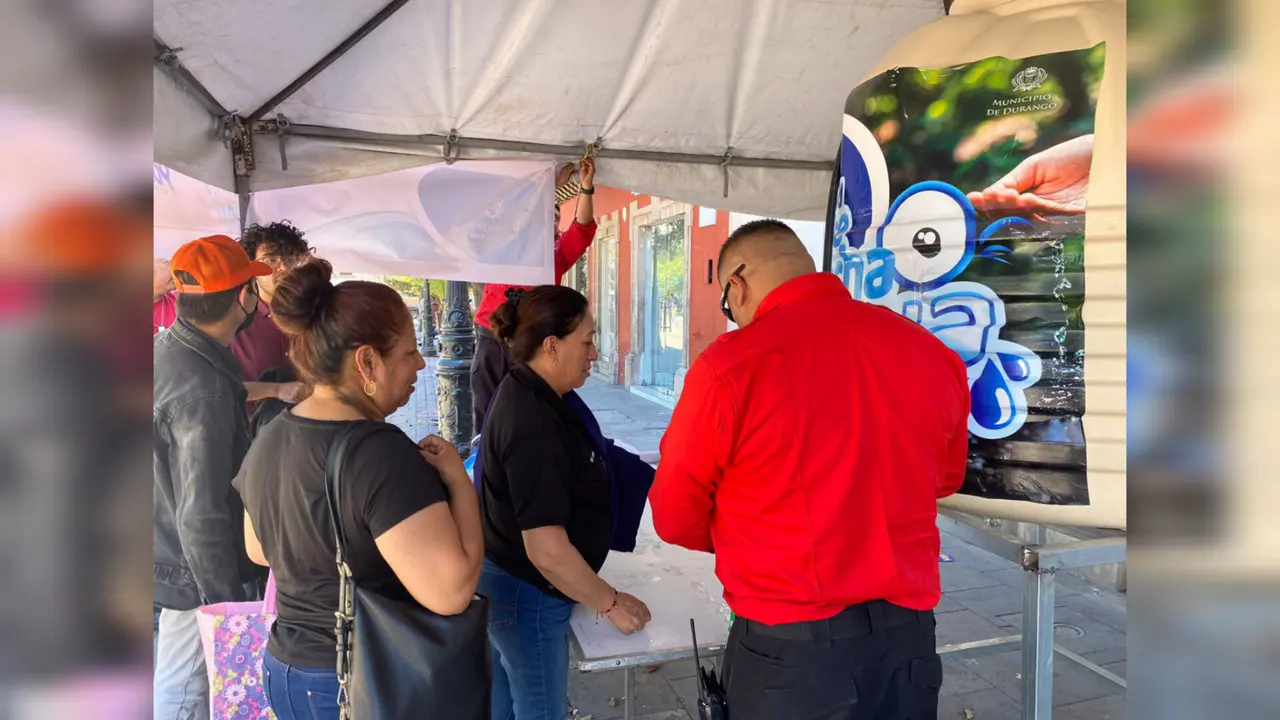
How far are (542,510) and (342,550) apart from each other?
582 millimetres

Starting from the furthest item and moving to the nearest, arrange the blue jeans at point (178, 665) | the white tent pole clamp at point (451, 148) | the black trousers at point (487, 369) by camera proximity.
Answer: the black trousers at point (487, 369), the white tent pole clamp at point (451, 148), the blue jeans at point (178, 665)

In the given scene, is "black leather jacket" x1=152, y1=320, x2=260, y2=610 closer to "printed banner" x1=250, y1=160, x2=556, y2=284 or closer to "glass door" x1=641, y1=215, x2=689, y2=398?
"printed banner" x1=250, y1=160, x2=556, y2=284

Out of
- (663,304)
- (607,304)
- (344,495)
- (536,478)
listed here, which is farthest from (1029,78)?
(607,304)

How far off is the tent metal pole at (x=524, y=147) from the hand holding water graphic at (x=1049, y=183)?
7.46 feet

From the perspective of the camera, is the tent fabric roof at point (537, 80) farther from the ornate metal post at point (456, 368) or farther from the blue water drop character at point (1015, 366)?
the ornate metal post at point (456, 368)

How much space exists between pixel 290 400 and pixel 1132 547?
278 centimetres

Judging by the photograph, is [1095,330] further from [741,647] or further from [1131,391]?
[1131,391]

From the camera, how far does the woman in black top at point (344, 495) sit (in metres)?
1.43

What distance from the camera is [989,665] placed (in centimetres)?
394

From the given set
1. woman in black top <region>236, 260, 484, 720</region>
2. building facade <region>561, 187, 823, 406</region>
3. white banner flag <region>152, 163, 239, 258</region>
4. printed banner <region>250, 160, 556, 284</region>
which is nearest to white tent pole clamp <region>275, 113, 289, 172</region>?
printed banner <region>250, 160, 556, 284</region>

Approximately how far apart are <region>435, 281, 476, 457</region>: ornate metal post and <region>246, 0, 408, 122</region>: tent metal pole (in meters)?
3.79

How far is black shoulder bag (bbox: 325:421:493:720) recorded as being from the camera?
54.2 inches

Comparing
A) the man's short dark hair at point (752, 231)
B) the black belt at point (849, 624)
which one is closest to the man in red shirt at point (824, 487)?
the black belt at point (849, 624)

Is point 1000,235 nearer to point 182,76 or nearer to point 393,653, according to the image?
point 393,653
